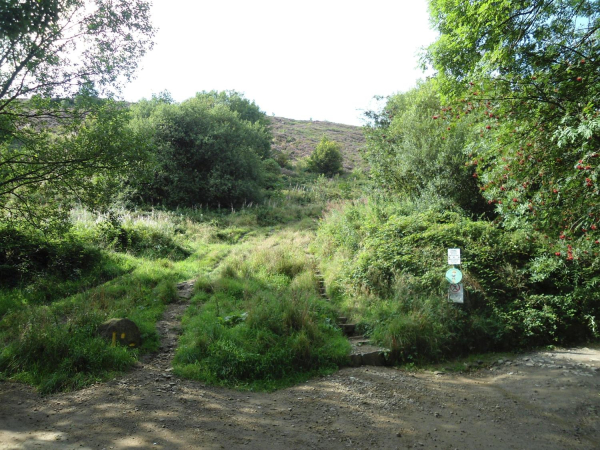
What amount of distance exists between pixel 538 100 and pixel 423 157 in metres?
8.64

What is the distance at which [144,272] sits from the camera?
36.7ft

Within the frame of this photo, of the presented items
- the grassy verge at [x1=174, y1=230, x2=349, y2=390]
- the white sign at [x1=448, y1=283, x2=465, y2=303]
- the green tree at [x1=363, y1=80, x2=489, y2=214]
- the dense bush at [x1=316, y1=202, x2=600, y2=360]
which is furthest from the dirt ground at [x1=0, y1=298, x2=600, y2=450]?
the green tree at [x1=363, y1=80, x2=489, y2=214]

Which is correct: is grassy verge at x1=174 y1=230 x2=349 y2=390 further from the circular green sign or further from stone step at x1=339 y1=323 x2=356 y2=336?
the circular green sign

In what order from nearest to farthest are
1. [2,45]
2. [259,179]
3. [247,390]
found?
[247,390]
[2,45]
[259,179]

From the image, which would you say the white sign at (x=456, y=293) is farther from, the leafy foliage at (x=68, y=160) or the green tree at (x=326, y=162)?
the green tree at (x=326, y=162)

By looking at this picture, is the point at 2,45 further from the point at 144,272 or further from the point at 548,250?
the point at 548,250

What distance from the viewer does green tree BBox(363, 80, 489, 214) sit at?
1423 cm

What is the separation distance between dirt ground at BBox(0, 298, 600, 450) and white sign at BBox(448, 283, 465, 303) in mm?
1589

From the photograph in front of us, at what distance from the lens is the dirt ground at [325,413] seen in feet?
15.7

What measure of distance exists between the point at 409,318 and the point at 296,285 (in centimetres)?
305

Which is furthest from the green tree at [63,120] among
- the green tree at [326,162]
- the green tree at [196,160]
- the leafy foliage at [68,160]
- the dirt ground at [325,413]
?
the green tree at [326,162]

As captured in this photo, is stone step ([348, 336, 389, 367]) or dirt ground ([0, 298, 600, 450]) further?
stone step ([348, 336, 389, 367])

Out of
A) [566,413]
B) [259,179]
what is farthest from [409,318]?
[259,179]

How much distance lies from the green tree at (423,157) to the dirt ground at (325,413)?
7004 mm
